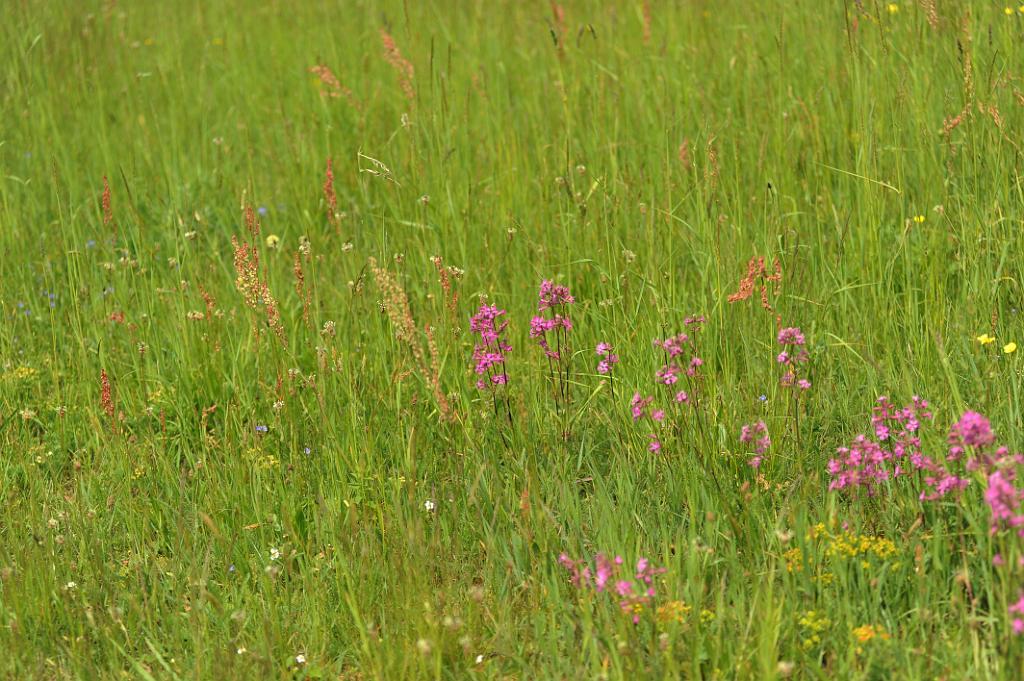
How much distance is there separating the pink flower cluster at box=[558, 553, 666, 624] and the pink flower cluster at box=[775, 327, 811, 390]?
0.59m

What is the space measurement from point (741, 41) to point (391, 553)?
3325 mm

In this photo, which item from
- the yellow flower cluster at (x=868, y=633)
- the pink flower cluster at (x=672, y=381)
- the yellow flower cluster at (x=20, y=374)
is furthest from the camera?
the yellow flower cluster at (x=20, y=374)

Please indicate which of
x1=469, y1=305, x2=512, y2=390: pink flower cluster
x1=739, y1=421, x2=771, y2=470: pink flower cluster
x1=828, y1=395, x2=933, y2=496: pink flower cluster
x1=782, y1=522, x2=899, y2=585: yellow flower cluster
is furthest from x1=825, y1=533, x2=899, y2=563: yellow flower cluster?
x1=469, y1=305, x2=512, y2=390: pink flower cluster

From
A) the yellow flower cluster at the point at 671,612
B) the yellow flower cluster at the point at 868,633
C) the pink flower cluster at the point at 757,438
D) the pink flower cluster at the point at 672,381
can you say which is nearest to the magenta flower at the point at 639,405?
the pink flower cluster at the point at 672,381

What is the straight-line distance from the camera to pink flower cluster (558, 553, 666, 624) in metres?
2.15

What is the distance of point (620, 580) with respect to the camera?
2.25 m

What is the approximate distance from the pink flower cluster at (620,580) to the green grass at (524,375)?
0.04 metres

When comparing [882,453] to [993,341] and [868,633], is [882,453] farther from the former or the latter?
[993,341]

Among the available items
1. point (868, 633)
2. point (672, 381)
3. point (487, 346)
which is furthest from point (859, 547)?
point (487, 346)

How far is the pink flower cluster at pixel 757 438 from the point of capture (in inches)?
99.4

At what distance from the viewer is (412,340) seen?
257 cm

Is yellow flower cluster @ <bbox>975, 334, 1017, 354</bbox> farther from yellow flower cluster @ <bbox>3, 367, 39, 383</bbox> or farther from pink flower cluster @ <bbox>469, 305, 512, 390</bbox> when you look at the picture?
yellow flower cluster @ <bbox>3, 367, 39, 383</bbox>

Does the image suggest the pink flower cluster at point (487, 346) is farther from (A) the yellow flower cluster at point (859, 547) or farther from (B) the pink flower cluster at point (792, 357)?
(A) the yellow flower cluster at point (859, 547)

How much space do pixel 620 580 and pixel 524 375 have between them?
978 mm
